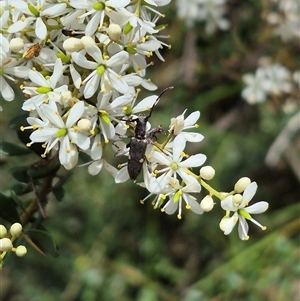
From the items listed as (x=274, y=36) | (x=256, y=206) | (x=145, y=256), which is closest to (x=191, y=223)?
(x=145, y=256)

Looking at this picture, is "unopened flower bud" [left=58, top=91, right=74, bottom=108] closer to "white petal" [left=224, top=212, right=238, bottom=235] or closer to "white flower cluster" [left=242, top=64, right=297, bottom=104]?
"white petal" [left=224, top=212, right=238, bottom=235]

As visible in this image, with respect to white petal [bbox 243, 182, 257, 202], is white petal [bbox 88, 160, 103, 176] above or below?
below

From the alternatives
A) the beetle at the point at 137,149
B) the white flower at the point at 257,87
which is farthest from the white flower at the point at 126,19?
the white flower at the point at 257,87

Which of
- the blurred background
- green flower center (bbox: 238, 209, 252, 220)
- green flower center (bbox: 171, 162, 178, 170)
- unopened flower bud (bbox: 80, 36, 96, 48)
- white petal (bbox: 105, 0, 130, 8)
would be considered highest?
white petal (bbox: 105, 0, 130, 8)

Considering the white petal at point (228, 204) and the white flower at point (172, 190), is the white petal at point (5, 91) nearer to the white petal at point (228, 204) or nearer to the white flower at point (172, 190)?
the white flower at point (172, 190)

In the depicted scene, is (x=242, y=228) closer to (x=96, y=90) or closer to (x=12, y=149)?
(x=96, y=90)

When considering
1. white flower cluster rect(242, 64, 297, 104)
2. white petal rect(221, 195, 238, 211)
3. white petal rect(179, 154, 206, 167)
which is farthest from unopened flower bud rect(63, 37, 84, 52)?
white flower cluster rect(242, 64, 297, 104)

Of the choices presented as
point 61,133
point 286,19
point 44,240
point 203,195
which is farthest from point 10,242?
point 286,19
